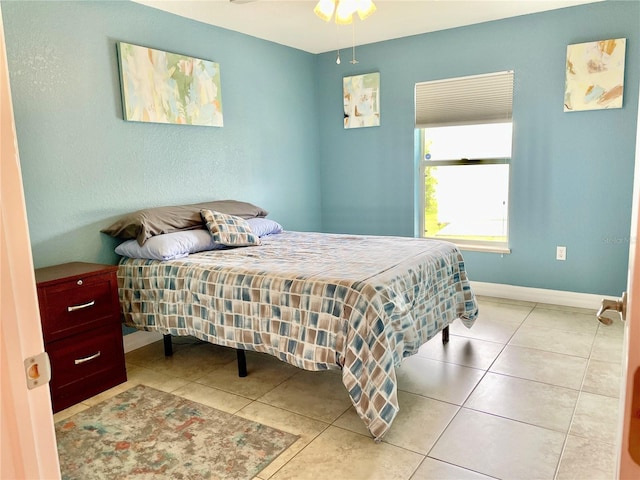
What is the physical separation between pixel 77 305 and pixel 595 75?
389cm

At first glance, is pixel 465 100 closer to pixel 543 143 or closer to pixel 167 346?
pixel 543 143

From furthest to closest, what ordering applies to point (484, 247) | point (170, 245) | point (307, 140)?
1. point (307, 140)
2. point (484, 247)
3. point (170, 245)

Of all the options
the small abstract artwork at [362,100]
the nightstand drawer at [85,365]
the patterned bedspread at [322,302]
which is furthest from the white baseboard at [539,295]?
the nightstand drawer at [85,365]

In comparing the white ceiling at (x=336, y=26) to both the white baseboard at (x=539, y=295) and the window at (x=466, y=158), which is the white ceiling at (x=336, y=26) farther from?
the white baseboard at (x=539, y=295)

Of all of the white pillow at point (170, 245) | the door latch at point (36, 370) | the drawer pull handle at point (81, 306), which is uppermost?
the door latch at point (36, 370)

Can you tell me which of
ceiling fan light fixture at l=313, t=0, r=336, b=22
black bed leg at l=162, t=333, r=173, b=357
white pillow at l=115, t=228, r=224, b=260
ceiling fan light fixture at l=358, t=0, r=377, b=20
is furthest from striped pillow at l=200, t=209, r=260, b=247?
ceiling fan light fixture at l=358, t=0, r=377, b=20

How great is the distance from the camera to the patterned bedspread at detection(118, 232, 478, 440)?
2.09 meters

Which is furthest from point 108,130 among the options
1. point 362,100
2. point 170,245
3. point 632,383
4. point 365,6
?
point 632,383

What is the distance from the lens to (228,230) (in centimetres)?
328

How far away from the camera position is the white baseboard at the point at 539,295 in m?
3.81

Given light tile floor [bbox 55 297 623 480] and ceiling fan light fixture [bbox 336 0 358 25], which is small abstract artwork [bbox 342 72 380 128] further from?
light tile floor [bbox 55 297 623 480]

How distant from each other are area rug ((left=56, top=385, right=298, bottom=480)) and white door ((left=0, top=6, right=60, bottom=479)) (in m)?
1.32

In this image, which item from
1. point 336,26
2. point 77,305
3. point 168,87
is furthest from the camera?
point 336,26

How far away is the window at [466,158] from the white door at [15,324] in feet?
13.1
